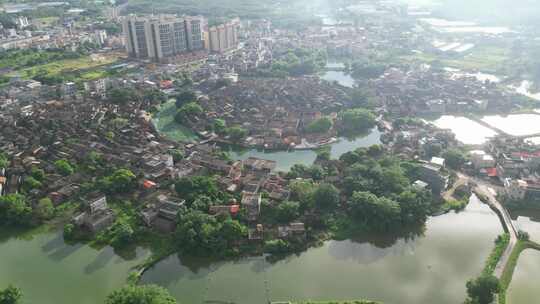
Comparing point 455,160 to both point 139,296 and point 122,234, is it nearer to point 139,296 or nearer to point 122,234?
point 122,234

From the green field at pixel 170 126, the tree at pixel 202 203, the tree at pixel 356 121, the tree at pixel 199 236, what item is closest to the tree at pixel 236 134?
the green field at pixel 170 126

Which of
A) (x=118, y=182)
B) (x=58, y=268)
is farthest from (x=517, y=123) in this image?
(x=58, y=268)

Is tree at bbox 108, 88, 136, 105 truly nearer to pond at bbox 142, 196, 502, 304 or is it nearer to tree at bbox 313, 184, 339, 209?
pond at bbox 142, 196, 502, 304

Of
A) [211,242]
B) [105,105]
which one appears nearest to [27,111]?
[105,105]

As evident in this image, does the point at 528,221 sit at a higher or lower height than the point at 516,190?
lower

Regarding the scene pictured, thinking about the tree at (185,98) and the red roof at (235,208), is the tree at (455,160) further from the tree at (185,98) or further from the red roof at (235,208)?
the tree at (185,98)

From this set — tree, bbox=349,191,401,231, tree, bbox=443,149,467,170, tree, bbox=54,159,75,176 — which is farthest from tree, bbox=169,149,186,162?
tree, bbox=443,149,467,170
